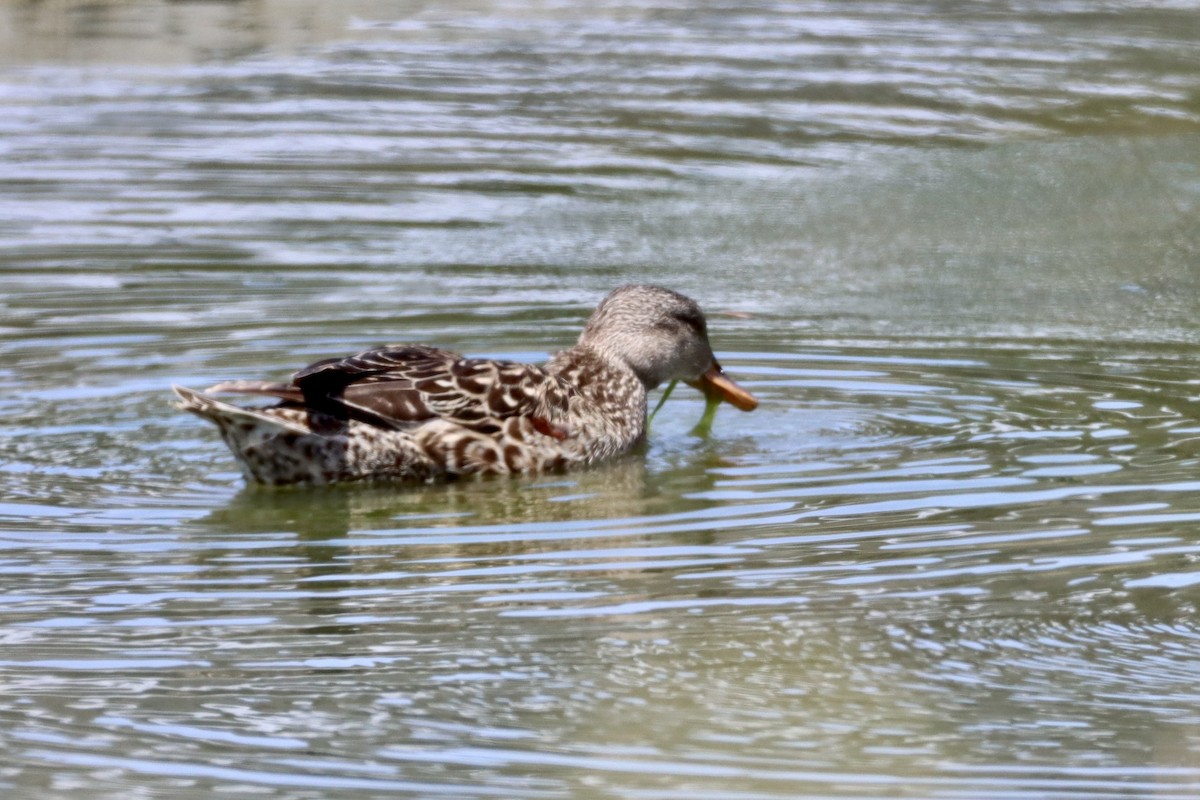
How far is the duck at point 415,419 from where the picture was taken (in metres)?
7.78

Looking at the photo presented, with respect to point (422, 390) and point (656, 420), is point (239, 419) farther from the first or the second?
point (656, 420)

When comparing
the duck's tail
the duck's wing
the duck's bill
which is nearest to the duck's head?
the duck's bill

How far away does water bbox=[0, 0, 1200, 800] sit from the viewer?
505cm

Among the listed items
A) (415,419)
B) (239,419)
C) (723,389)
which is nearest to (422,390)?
(415,419)

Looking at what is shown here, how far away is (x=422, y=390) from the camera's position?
8.03 metres

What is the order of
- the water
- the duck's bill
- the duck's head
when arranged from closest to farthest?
the water, the duck's bill, the duck's head

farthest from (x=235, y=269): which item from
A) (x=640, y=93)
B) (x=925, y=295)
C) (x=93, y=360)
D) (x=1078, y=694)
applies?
(x=1078, y=694)

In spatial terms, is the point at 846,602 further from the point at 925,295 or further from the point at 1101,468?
the point at 925,295

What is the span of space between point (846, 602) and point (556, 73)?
1024cm

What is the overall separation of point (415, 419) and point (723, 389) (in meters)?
1.53

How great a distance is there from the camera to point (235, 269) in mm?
11430

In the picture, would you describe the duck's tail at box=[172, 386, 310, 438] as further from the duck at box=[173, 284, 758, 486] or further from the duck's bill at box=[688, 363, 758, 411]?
the duck's bill at box=[688, 363, 758, 411]

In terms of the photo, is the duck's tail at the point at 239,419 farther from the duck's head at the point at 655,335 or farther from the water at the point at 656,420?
the duck's head at the point at 655,335

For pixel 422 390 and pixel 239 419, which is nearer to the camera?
pixel 239 419
